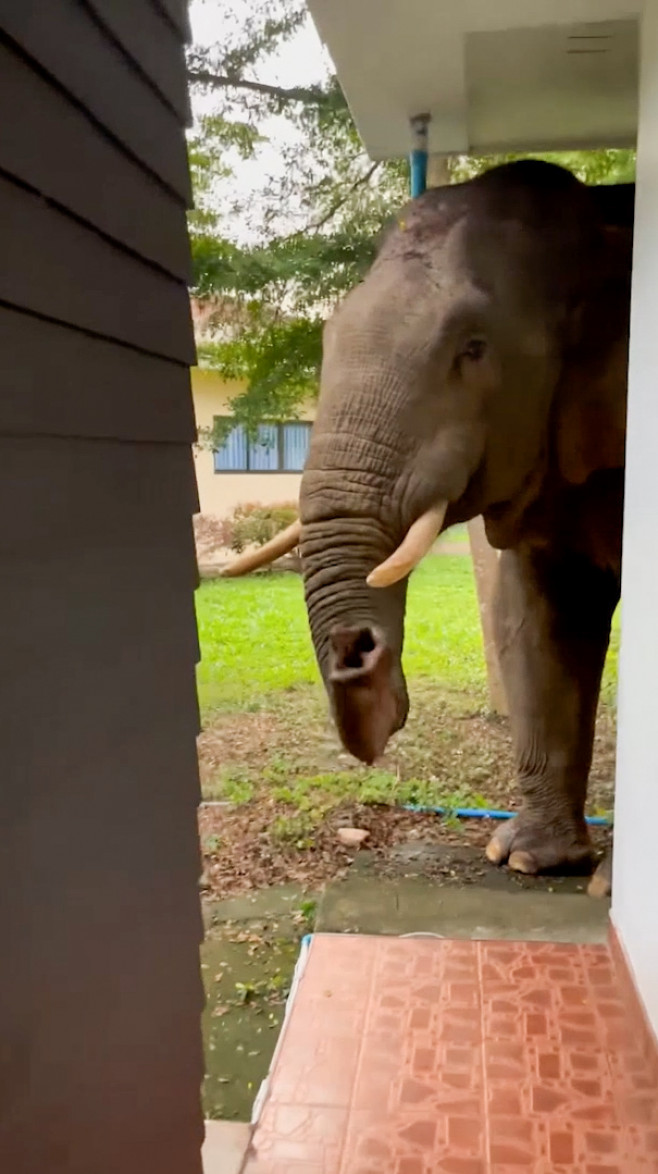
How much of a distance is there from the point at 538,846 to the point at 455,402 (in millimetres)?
1403

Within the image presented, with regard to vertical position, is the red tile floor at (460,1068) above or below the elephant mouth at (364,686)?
below

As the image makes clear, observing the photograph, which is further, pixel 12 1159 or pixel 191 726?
pixel 191 726

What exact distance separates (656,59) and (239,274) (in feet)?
6.60

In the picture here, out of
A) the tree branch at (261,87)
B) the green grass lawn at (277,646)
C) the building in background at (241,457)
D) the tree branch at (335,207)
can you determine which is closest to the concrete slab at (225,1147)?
the building in background at (241,457)

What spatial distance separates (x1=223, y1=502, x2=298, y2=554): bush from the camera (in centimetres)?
428

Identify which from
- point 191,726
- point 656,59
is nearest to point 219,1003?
point 191,726

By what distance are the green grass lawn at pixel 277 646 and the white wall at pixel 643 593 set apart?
2486 mm

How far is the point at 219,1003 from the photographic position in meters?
2.52

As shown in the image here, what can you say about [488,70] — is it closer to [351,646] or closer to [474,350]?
[474,350]

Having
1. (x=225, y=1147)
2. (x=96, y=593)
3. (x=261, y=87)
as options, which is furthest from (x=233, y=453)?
(x=96, y=593)

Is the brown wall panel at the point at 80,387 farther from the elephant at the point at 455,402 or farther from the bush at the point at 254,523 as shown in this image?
the bush at the point at 254,523

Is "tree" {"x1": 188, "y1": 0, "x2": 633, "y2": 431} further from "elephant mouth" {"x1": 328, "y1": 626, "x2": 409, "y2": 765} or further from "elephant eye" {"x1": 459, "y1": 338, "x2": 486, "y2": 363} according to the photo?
"elephant mouth" {"x1": 328, "y1": 626, "x2": 409, "y2": 765}

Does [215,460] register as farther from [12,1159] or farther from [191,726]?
[12,1159]

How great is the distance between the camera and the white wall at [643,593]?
77.7 inches
